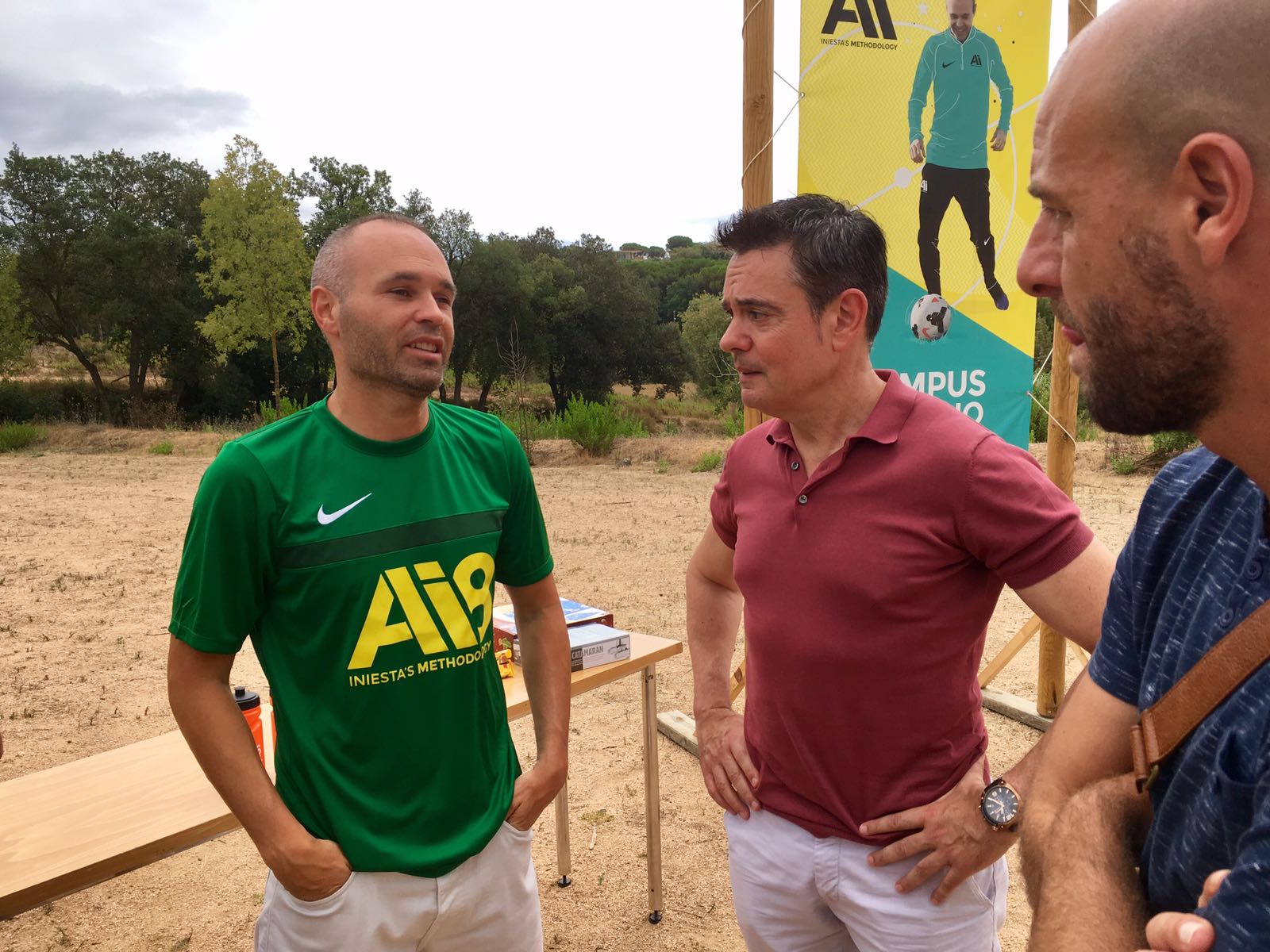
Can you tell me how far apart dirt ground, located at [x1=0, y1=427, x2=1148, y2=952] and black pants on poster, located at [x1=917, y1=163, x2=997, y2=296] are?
2554 mm

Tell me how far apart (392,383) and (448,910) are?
114 cm

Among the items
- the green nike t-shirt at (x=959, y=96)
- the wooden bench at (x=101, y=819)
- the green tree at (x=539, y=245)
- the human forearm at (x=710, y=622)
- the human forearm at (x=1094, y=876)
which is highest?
the green tree at (x=539, y=245)

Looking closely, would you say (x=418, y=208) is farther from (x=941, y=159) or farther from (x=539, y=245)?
(x=941, y=159)

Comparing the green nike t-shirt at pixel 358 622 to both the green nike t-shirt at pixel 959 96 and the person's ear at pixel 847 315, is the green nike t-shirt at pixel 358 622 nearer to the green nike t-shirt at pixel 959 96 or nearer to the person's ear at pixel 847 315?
the person's ear at pixel 847 315

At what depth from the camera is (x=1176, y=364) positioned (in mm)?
827

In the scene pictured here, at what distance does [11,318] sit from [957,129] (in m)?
30.2

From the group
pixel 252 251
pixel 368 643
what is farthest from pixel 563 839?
pixel 252 251

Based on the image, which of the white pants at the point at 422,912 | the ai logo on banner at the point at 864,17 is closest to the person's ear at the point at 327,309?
the white pants at the point at 422,912

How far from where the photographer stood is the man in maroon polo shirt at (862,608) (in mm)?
1656

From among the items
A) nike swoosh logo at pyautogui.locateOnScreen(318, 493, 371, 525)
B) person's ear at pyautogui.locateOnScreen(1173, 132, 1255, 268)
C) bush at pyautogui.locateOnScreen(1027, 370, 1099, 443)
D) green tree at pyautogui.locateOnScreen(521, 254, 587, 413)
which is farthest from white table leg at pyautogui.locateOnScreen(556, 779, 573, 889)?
green tree at pyautogui.locateOnScreen(521, 254, 587, 413)

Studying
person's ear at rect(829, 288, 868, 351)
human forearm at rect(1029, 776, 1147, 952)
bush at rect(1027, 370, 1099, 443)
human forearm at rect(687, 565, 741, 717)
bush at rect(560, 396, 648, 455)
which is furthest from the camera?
bush at rect(560, 396, 648, 455)

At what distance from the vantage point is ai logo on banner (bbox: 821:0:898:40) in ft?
11.0

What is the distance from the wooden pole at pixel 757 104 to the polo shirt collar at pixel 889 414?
131 centimetres

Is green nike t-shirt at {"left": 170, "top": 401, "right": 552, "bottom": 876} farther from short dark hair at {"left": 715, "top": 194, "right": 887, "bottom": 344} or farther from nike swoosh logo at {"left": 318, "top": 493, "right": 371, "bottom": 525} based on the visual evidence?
short dark hair at {"left": 715, "top": 194, "right": 887, "bottom": 344}
